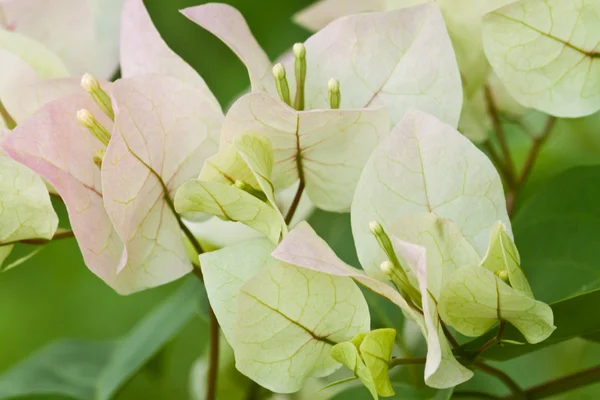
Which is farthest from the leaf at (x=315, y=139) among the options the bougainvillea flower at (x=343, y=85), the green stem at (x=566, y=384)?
the green stem at (x=566, y=384)

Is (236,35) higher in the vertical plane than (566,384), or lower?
higher

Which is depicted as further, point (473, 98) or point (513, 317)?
point (473, 98)

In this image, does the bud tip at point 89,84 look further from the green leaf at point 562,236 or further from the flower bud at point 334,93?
the green leaf at point 562,236

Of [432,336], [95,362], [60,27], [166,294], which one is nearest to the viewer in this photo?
[432,336]

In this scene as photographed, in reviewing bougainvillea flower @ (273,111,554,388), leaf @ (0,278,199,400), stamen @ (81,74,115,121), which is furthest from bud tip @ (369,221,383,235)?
leaf @ (0,278,199,400)

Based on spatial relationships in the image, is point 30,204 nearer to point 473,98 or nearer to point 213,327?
point 213,327

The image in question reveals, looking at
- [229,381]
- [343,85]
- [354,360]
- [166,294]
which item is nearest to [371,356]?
[354,360]

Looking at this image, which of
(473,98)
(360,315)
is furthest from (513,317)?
(473,98)

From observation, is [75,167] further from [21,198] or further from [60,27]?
[60,27]
